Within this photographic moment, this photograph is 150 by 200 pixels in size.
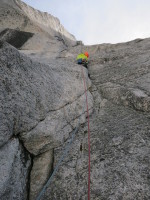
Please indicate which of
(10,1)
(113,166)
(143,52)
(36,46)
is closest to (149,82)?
(143,52)

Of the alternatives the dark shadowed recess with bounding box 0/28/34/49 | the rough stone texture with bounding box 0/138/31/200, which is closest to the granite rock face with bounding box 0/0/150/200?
the rough stone texture with bounding box 0/138/31/200

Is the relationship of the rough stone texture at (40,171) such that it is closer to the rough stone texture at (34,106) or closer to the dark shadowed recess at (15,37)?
the rough stone texture at (34,106)

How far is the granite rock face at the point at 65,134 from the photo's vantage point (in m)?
2.81

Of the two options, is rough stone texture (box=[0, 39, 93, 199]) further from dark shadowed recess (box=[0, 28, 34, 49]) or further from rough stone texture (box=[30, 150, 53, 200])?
dark shadowed recess (box=[0, 28, 34, 49])

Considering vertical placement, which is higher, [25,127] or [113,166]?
[25,127]

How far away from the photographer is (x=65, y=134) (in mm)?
4215

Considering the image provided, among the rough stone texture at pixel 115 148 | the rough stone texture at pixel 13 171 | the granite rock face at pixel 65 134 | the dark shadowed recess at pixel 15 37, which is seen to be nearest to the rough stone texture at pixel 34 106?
the granite rock face at pixel 65 134

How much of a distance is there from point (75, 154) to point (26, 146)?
4.01ft

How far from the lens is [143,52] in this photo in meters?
7.33

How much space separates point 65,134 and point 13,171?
67.2 inches

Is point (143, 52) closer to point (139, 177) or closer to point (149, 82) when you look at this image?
point (149, 82)

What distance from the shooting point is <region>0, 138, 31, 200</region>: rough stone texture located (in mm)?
2561

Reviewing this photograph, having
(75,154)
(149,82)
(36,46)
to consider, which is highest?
(36,46)

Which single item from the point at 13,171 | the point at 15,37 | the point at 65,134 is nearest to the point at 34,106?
the point at 65,134
